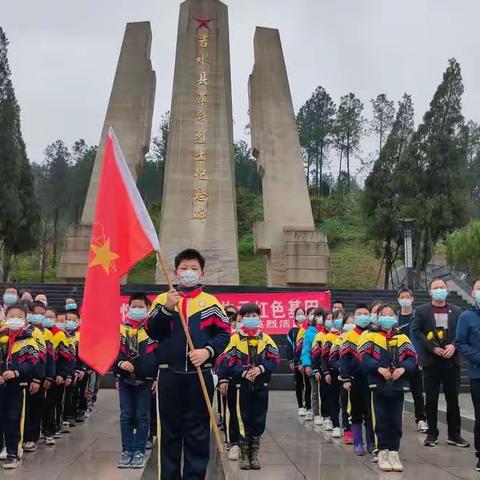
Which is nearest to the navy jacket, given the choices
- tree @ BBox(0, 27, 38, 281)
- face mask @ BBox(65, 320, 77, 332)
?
face mask @ BBox(65, 320, 77, 332)

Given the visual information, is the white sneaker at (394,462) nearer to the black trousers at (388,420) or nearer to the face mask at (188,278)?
→ the black trousers at (388,420)

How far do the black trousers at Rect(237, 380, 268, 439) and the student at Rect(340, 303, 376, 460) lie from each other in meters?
0.97

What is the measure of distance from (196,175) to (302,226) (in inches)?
151

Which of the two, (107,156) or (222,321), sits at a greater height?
(107,156)

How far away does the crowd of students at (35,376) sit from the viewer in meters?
5.38

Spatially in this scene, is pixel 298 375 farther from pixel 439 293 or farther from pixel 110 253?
pixel 110 253

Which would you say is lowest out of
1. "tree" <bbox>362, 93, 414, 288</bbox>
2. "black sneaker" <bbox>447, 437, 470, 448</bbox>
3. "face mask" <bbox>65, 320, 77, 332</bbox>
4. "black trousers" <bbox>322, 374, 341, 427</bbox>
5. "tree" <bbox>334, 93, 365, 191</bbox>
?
"black sneaker" <bbox>447, 437, 470, 448</bbox>

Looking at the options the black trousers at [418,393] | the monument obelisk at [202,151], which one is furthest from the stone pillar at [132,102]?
the black trousers at [418,393]

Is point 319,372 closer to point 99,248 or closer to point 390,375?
point 390,375

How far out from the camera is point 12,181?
86.9 feet

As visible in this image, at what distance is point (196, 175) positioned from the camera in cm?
1941

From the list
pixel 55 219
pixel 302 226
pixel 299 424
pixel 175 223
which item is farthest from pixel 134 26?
pixel 55 219

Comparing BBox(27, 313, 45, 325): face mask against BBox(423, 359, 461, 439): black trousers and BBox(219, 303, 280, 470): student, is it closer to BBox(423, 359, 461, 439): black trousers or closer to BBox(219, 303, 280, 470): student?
BBox(219, 303, 280, 470): student

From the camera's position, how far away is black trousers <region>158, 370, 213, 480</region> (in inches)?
146
